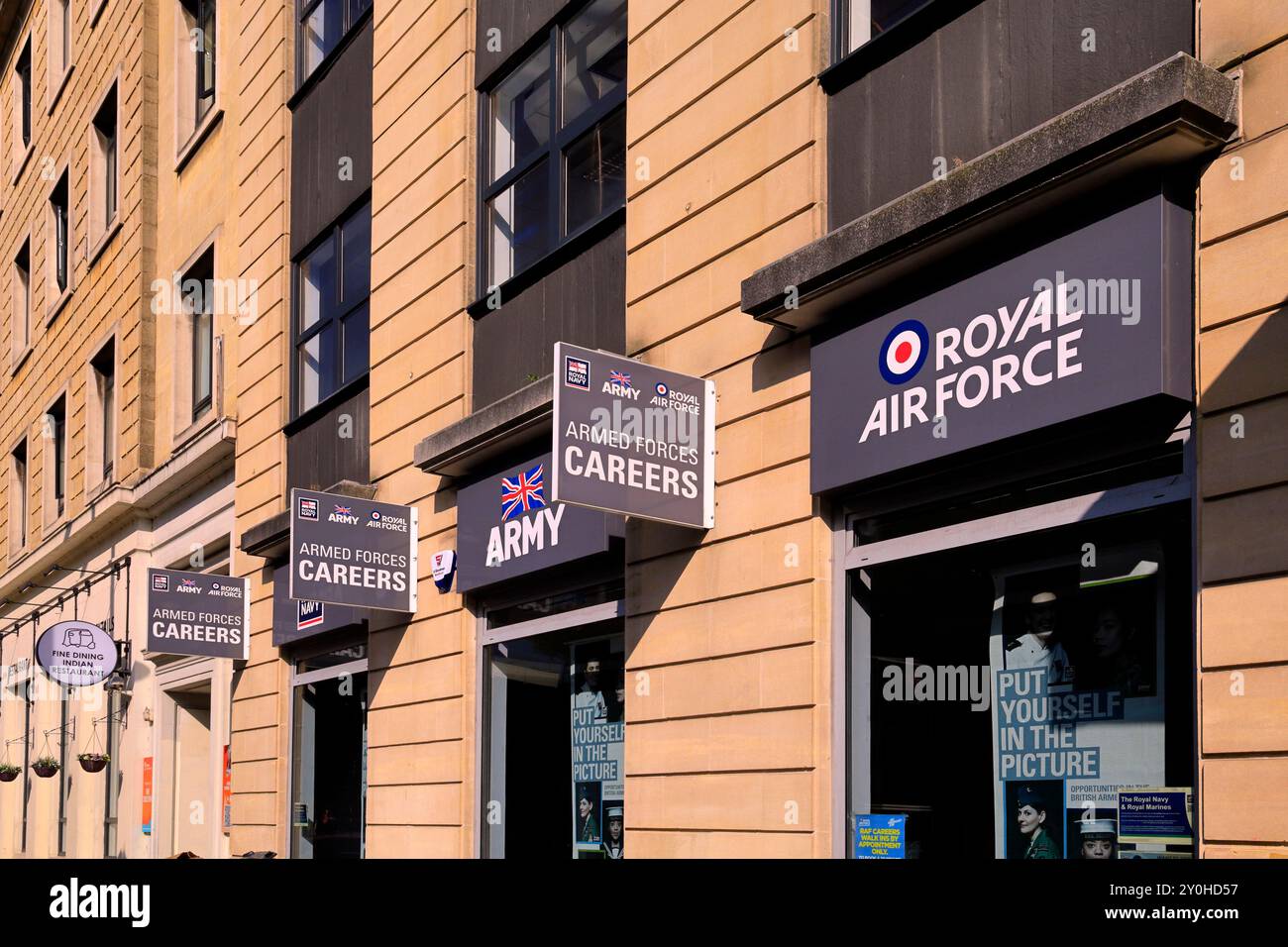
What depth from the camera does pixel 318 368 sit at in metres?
16.2

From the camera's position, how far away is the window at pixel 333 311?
49.9 ft

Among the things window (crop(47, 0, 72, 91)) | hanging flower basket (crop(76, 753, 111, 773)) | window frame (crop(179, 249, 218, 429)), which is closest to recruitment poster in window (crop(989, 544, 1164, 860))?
window frame (crop(179, 249, 218, 429))

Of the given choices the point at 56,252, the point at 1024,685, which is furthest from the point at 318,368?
the point at 56,252

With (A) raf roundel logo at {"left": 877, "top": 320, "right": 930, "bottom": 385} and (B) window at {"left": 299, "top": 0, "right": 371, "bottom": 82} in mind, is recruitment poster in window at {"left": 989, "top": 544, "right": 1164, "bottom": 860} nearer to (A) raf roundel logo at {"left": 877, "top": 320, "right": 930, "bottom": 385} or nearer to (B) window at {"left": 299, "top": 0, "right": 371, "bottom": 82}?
(A) raf roundel logo at {"left": 877, "top": 320, "right": 930, "bottom": 385}

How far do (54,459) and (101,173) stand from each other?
19.9ft

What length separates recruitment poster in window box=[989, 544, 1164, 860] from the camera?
645cm

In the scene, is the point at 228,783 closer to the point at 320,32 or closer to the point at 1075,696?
the point at 320,32

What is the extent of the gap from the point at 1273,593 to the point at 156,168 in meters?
20.8

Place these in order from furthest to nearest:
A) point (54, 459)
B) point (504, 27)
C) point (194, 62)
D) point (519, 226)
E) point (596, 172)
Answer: point (54, 459), point (194, 62), point (504, 27), point (519, 226), point (596, 172)

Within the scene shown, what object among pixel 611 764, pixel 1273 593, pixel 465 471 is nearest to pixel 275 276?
pixel 465 471

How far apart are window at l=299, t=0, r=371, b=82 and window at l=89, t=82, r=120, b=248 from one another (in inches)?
A: 398

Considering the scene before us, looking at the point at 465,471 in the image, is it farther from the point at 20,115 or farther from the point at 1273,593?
the point at 20,115

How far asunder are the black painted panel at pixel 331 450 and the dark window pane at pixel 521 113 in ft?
10.9

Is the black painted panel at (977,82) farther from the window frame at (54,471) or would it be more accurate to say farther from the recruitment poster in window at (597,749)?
the window frame at (54,471)
